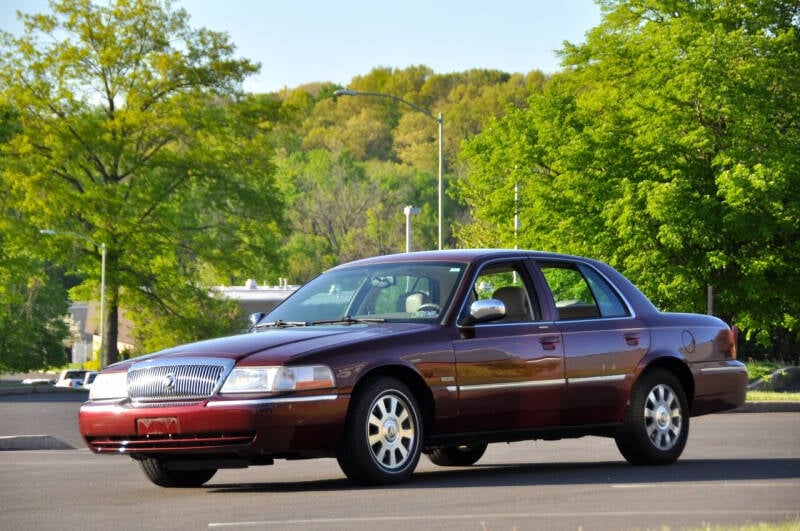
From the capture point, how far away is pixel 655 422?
1336 centimetres

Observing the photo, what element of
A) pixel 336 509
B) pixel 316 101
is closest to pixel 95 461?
pixel 336 509

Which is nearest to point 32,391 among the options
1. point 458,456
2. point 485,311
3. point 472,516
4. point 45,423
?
point 45,423

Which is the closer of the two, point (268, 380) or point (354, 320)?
point (268, 380)

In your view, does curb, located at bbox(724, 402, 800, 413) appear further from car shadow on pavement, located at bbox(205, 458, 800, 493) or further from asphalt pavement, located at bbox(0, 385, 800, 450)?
car shadow on pavement, located at bbox(205, 458, 800, 493)

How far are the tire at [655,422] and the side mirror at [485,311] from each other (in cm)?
180

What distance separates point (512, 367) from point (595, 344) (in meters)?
1.02

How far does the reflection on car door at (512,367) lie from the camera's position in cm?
1198

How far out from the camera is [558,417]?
12609 millimetres

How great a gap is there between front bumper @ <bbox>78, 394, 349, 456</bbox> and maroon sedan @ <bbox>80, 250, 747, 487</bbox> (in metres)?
0.01

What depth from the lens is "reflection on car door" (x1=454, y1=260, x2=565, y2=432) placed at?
39.3 feet

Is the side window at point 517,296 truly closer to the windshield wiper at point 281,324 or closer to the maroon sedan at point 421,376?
the maroon sedan at point 421,376

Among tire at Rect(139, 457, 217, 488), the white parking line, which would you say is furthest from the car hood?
→ the white parking line

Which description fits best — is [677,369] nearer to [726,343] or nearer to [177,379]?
[726,343]

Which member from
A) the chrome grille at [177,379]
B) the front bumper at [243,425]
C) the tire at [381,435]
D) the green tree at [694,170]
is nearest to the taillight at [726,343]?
the tire at [381,435]
